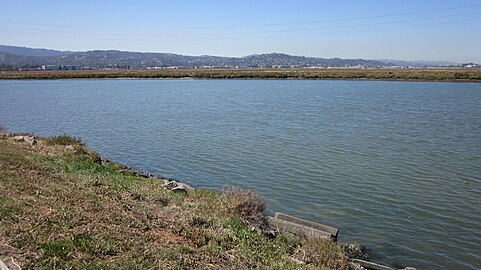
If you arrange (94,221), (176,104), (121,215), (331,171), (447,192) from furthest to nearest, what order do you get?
(176,104), (331,171), (447,192), (121,215), (94,221)

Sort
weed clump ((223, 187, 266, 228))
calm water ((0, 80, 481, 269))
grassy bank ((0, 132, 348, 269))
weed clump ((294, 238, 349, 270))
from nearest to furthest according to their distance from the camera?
1. grassy bank ((0, 132, 348, 269))
2. weed clump ((294, 238, 349, 270))
3. weed clump ((223, 187, 266, 228))
4. calm water ((0, 80, 481, 269))

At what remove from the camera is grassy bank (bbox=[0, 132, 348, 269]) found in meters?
6.35

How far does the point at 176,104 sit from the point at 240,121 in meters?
17.2

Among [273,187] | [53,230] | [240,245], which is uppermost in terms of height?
[53,230]

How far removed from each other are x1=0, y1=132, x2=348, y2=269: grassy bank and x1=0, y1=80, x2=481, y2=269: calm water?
3385mm

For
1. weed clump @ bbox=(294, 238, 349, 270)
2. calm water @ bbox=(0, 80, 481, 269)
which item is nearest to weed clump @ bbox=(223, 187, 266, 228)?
weed clump @ bbox=(294, 238, 349, 270)

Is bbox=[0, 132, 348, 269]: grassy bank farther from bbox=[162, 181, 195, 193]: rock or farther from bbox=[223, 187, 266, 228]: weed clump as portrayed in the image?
bbox=[162, 181, 195, 193]: rock

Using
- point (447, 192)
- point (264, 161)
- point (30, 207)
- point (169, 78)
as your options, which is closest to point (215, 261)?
point (30, 207)

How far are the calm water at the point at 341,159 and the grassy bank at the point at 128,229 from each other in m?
3.38

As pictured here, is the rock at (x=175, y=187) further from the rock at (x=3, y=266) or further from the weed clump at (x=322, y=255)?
the rock at (x=3, y=266)

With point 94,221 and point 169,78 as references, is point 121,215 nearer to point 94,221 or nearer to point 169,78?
point 94,221

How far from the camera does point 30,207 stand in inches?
316

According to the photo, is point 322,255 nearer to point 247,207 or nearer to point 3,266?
point 247,207

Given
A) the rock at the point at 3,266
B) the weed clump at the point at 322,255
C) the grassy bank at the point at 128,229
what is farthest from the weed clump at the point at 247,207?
the rock at the point at 3,266
